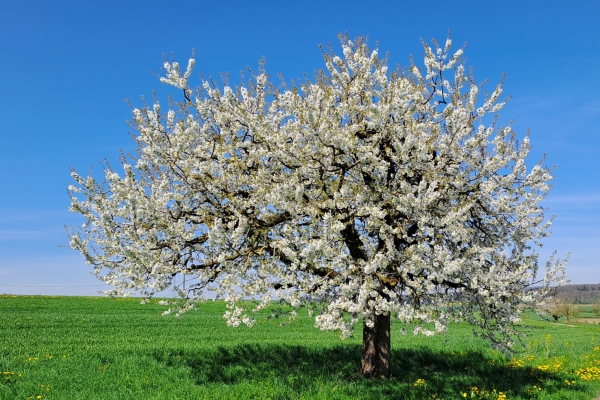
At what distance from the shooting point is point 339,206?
10109 mm

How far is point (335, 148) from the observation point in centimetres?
1055

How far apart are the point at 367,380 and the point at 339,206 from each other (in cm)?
554

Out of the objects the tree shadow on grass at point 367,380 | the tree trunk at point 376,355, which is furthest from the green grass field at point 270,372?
the tree trunk at point 376,355

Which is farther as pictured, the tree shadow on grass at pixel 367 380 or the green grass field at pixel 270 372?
the tree shadow on grass at pixel 367 380

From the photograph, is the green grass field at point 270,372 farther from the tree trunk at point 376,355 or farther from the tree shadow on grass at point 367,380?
the tree trunk at point 376,355

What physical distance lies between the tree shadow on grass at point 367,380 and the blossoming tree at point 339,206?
85.3 inches

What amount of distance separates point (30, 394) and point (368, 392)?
8.39 metres

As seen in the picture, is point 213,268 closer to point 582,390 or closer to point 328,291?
point 328,291

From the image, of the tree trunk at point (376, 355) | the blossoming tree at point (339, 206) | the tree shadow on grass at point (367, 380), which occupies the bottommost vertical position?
the tree shadow on grass at point (367, 380)

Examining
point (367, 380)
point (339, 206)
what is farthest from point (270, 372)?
point (339, 206)

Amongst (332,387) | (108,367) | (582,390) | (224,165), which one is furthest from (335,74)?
(582,390)

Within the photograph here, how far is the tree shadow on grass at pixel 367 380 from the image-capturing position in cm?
1231

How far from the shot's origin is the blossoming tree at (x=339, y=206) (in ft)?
33.0

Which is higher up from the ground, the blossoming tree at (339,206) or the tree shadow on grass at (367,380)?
the blossoming tree at (339,206)
